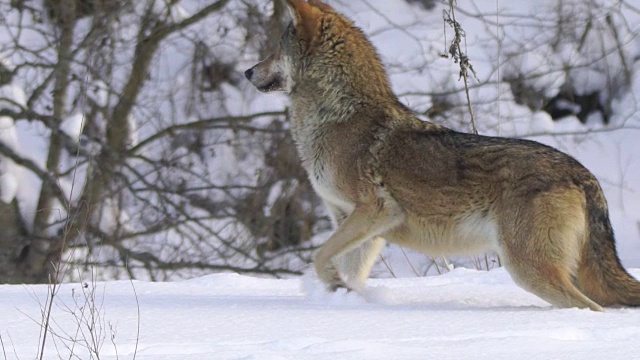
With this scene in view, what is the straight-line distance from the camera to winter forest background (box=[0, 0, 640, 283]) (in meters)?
12.1

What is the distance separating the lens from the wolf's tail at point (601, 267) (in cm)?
546

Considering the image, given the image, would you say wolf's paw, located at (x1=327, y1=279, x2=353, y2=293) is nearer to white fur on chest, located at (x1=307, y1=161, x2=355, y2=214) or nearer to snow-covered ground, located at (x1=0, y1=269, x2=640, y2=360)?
snow-covered ground, located at (x1=0, y1=269, x2=640, y2=360)

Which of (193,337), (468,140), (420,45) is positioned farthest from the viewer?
(420,45)

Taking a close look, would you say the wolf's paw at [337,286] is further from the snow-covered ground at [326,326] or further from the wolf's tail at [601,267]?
the wolf's tail at [601,267]

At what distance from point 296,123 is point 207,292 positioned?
1.05m

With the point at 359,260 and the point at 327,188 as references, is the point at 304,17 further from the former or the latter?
the point at 359,260

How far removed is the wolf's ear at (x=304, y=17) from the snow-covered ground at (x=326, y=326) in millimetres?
1386

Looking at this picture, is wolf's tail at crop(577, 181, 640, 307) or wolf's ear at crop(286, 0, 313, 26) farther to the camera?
wolf's ear at crop(286, 0, 313, 26)

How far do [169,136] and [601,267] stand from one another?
7.60 meters

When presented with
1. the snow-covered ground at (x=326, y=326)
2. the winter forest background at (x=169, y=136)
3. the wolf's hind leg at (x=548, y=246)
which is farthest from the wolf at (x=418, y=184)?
the winter forest background at (x=169, y=136)

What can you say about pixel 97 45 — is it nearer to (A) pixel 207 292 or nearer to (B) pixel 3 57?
(B) pixel 3 57

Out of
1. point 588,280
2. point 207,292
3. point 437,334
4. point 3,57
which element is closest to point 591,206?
point 588,280

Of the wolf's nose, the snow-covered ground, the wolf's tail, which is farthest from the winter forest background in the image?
the wolf's tail

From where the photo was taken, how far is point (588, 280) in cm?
552
